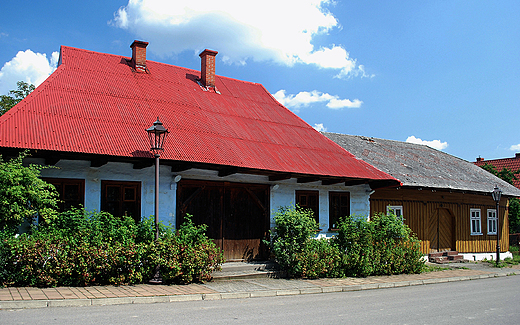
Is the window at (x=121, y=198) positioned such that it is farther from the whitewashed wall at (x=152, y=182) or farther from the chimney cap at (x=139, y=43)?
the chimney cap at (x=139, y=43)

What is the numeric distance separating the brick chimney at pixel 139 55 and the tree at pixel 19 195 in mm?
7517

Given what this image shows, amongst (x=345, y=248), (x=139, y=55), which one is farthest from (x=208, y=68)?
(x=345, y=248)

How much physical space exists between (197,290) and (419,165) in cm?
1547

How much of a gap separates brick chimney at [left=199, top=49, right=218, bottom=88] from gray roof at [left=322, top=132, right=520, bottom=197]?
7244mm

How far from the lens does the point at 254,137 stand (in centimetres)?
1511

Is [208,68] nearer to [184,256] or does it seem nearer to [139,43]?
[139,43]

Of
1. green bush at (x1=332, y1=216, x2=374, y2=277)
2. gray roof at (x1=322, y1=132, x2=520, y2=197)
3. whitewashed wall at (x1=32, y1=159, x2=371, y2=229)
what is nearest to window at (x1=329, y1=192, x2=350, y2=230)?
whitewashed wall at (x1=32, y1=159, x2=371, y2=229)

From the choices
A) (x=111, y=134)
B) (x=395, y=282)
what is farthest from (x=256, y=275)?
(x=111, y=134)

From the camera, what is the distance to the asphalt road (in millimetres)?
6992

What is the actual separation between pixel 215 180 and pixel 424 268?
8.01 meters

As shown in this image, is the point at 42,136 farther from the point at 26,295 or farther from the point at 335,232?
the point at 335,232

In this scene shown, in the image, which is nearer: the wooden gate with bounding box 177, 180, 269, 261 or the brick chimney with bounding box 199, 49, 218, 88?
the wooden gate with bounding box 177, 180, 269, 261

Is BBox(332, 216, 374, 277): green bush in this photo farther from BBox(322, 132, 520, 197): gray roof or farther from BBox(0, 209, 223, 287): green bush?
BBox(322, 132, 520, 197): gray roof

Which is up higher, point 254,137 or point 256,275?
point 254,137
